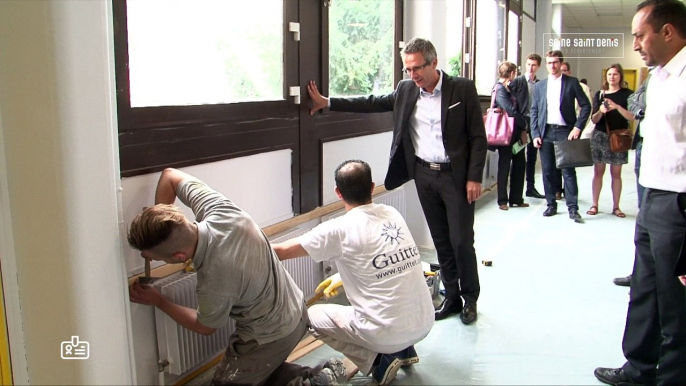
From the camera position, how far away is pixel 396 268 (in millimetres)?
2293

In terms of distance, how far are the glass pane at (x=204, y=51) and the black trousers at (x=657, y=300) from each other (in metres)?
1.85

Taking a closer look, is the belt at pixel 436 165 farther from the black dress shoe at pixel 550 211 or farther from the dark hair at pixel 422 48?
the black dress shoe at pixel 550 211

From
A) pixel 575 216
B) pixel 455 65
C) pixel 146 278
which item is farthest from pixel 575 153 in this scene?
pixel 146 278

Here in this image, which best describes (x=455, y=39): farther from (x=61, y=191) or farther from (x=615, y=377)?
(x=61, y=191)

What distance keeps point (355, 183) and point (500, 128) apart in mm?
3858

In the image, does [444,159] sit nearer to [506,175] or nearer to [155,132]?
[155,132]

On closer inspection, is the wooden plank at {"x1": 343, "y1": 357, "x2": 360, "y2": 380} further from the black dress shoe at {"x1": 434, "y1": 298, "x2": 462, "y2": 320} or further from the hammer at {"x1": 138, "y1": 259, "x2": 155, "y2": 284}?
the hammer at {"x1": 138, "y1": 259, "x2": 155, "y2": 284}

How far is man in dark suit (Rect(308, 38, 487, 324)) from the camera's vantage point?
2924 mm

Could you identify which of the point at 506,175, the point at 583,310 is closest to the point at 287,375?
the point at 583,310

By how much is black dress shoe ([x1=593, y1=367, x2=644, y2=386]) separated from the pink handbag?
3624mm

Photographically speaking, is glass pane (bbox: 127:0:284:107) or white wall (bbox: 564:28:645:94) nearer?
glass pane (bbox: 127:0:284:107)

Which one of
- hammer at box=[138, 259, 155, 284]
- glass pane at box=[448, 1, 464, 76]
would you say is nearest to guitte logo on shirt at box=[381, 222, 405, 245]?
hammer at box=[138, 259, 155, 284]

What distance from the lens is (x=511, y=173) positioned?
6098mm

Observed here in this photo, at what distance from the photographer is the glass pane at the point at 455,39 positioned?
6188 mm
